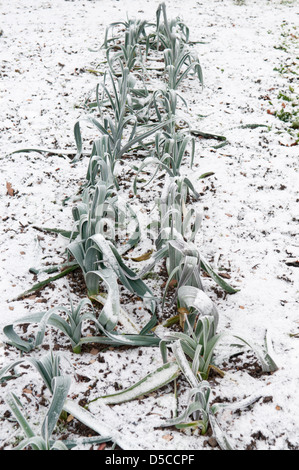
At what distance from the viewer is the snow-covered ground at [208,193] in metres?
1.34

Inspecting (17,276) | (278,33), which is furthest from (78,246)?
(278,33)

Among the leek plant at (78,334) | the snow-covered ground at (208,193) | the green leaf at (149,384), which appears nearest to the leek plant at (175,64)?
the snow-covered ground at (208,193)

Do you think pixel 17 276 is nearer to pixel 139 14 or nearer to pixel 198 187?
pixel 198 187

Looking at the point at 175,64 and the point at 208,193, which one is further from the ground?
the point at 175,64

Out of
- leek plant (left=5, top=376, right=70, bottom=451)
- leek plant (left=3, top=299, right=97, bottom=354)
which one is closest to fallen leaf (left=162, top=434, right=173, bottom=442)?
leek plant (left=5, top=376, right=70, bottom=451)

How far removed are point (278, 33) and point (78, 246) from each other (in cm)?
418

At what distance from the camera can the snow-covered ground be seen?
1.34 metres

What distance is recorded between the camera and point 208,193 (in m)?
2.39

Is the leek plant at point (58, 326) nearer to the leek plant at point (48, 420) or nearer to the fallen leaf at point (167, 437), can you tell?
the leek plant at point (48, 420)

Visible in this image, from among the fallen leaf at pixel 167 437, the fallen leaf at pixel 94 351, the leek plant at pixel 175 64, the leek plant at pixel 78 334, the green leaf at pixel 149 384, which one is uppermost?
the leek plant at pixel 175 64

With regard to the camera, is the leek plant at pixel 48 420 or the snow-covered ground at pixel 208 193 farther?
the snow-covered ground at pixel 208 193

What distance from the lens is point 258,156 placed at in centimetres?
269

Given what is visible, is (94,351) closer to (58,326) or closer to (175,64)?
(58,326)

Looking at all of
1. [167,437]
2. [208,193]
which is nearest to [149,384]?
[167,437]
